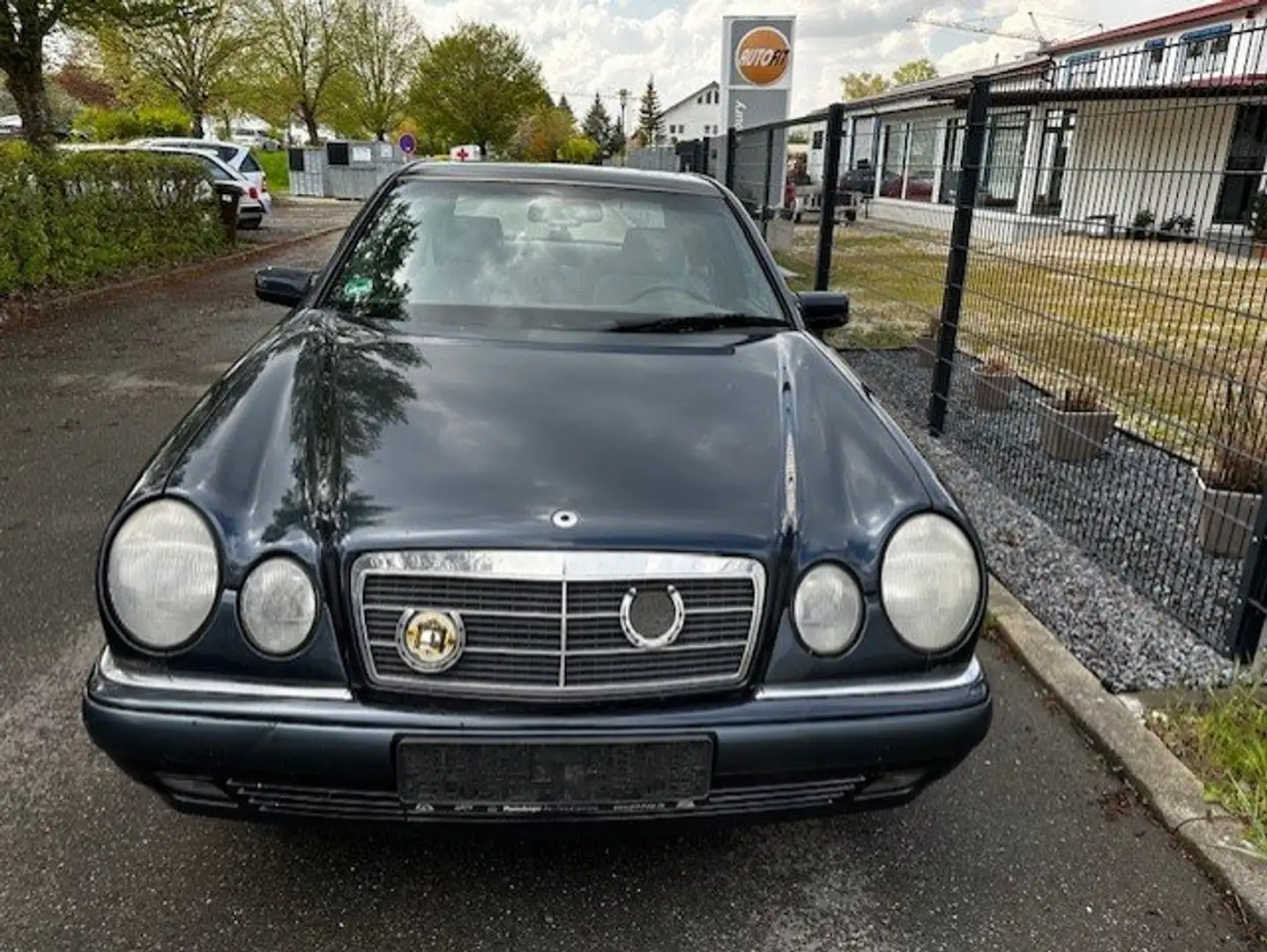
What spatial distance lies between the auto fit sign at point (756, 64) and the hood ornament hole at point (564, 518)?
1478cm

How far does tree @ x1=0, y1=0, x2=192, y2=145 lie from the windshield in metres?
9.96

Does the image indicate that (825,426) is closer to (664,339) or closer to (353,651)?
(664,339)

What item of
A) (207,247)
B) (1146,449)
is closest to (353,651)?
(1146,449)

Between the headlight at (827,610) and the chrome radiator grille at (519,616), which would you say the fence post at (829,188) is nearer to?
the headlight at (827,610)

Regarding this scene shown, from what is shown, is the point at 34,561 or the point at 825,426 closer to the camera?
the point at 825,426

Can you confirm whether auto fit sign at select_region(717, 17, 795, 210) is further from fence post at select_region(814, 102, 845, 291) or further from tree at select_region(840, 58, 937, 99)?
tree at select_region(840, 58, 937, 99)

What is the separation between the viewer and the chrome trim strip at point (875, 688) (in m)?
1.90

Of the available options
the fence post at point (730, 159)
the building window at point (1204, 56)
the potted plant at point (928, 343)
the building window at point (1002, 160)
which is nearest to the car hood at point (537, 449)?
the building window at point (1204, 56)

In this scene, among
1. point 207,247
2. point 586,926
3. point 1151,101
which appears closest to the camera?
point 586,926

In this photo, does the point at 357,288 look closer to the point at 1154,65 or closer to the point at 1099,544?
the point at 1154,65

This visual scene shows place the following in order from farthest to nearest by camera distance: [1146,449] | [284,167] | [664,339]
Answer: [284,167] < [1146,449] < [664,339]

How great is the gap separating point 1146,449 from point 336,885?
16.1ft

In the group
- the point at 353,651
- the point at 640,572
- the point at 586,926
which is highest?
the point at 640,572

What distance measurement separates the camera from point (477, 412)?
90.5 inches
